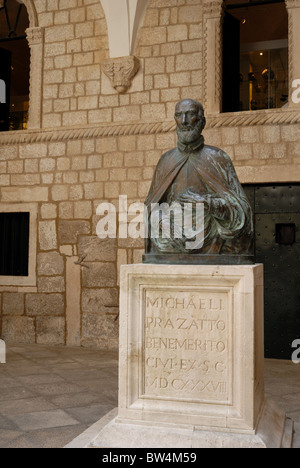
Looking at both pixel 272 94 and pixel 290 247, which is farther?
pixel 272 94

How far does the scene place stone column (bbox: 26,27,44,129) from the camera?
7.25 metres

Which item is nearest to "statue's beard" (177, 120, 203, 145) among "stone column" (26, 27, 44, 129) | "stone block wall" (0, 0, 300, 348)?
"stone block wall" (0, 0, 300, 348)

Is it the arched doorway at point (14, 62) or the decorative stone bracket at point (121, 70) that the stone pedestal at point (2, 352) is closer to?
the arched doorway at point (14, 62)

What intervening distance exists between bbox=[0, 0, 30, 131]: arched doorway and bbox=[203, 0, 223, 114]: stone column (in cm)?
306

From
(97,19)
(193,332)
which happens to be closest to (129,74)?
(97,19)

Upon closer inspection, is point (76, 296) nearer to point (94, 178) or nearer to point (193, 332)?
point (94, 178)

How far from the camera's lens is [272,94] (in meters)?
7.70

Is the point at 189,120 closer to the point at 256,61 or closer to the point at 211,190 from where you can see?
the point at 211,190

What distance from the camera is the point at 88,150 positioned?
6.96 m

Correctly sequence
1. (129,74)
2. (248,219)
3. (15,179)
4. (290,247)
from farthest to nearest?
(15,179) → (129,74) → (290,247) → (248,219)

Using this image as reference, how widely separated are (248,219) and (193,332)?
752 millimetres

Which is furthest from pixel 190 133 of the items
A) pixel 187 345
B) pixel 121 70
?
pixel 121 70

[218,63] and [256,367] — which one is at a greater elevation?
[218,63]

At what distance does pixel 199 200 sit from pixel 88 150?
4.29 metres
